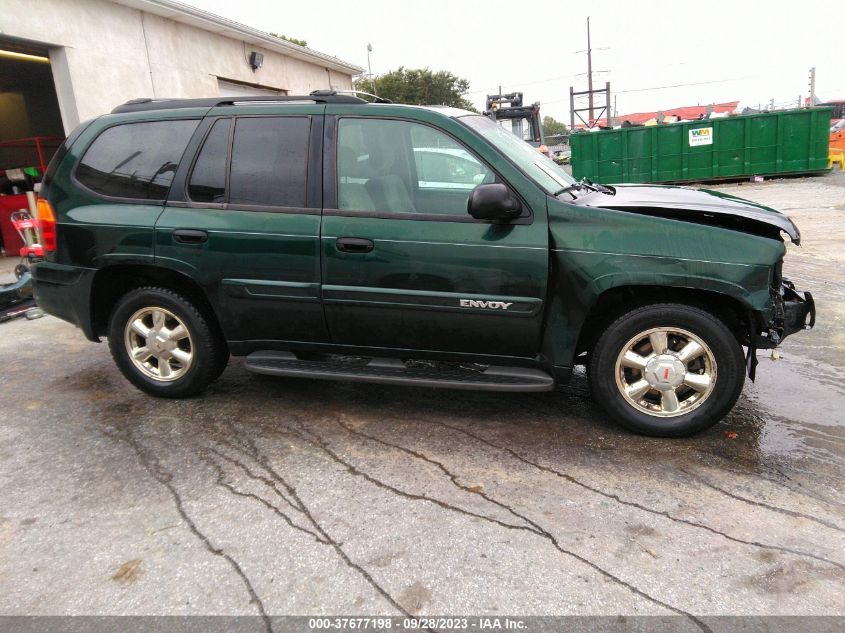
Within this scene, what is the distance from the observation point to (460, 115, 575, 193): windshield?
3680 millimetres

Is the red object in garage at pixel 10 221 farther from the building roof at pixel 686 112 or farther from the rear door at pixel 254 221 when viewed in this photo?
the building roof at pixel 686 112

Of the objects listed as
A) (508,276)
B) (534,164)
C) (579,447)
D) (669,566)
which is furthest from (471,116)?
(669,566)

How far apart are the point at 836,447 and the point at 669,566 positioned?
1602 millimetres

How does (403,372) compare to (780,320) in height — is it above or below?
below

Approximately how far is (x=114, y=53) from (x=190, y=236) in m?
8.75

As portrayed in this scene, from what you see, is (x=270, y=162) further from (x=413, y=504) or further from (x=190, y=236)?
(x=413, y=504)

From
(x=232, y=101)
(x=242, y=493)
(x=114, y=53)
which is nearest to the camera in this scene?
(x=242, y=493)

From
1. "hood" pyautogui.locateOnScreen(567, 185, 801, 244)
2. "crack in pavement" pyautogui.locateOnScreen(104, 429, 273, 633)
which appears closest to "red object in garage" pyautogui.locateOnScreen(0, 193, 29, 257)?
"crack in pavement" pyautogui.locateOnScreen(104, 429, 273, 633)

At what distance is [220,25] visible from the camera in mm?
12961

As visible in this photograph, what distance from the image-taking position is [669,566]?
8.25 ft

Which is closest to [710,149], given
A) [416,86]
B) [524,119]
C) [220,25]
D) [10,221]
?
[524,119]

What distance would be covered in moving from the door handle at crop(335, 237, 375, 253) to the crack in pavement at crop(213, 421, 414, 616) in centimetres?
126

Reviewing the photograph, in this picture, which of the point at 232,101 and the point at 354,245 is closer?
the point at 354,245

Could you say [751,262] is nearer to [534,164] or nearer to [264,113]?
[534,164]
